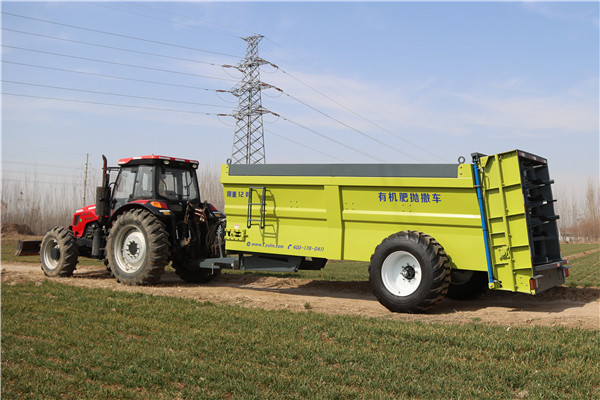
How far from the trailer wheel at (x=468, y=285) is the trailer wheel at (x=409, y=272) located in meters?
1.34

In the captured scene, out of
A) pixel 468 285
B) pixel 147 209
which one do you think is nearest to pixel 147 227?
pixel 147 209

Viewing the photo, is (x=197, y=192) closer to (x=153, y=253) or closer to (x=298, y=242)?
(x=153, y=253)

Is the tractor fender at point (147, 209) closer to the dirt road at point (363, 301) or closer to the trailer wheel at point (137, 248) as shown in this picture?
the trailer wheel at point (137, 248)

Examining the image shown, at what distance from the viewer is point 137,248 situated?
Answer: 11438 millimetres

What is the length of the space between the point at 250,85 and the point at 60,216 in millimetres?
25993

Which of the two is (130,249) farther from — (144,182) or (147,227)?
(144,182)

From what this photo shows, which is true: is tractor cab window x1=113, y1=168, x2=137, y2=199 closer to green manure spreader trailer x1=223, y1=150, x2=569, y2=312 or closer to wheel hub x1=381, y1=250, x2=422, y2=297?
green manure spreader trailer x1=223, y1=150, x2=569, y2=312

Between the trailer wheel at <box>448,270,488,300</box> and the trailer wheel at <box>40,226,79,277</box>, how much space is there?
9.36 metres

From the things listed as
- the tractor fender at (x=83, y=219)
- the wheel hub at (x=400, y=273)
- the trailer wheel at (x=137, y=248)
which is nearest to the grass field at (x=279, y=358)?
the wheel hub at (x=400, y=273)

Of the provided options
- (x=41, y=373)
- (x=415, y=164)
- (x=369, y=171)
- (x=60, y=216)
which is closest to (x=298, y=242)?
(x=369, y=171)

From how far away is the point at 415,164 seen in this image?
8.72 m

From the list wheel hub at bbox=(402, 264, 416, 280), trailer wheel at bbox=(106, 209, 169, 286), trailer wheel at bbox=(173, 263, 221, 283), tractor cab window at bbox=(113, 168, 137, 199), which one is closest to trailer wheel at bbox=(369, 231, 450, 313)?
wheel hub at bbox=(402, 264, 416, 280)

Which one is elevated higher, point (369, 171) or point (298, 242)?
point (369, 171)

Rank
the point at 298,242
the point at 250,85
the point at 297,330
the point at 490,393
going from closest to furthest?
the point at 490,393, the point at 297,330, the point at 298,242, the point at 250,85
